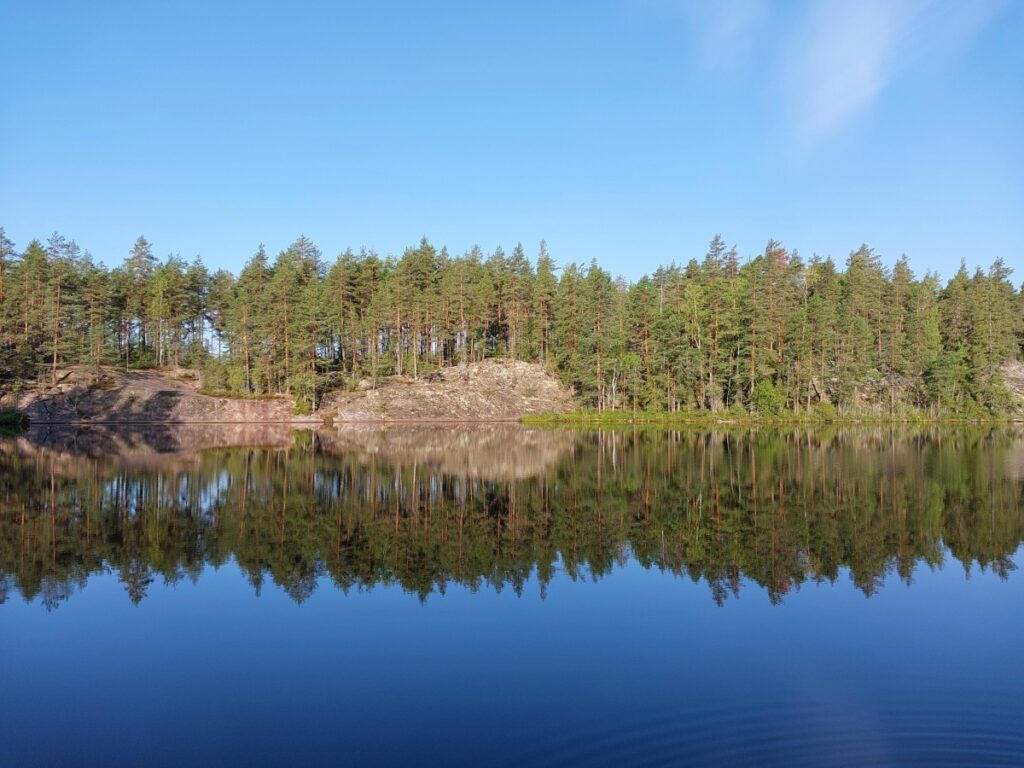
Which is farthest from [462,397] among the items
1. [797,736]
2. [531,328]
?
[797,736]

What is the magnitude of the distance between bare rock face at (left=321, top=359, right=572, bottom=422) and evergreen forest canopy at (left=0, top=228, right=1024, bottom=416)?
9.17 feet

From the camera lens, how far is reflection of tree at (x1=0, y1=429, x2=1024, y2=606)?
16.2 meters

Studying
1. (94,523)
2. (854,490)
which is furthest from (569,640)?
(854,490)

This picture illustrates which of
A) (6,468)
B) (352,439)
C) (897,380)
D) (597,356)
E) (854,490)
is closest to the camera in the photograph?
(854,490)

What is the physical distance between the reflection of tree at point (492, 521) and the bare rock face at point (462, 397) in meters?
40.2

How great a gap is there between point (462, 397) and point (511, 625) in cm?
6961

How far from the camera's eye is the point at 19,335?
70188mm

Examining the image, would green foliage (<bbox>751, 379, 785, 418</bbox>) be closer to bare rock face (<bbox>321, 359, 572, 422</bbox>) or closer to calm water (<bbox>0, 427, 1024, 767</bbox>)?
bare rock face (<bbox>321, 359, 572, 422</bbox>)

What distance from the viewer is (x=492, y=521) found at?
2173cm

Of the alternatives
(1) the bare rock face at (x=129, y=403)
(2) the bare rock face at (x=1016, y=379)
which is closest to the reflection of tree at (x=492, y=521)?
(1) the bare rock face at (x=129, y=403)

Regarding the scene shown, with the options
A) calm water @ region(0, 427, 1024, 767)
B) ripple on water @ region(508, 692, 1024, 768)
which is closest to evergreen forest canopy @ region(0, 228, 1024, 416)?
calm water @ region(0, 427, 1024, 767)

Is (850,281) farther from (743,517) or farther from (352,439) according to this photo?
→ (743,517)

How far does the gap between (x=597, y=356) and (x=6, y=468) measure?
195 ft

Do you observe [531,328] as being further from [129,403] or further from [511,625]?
[511,625]
